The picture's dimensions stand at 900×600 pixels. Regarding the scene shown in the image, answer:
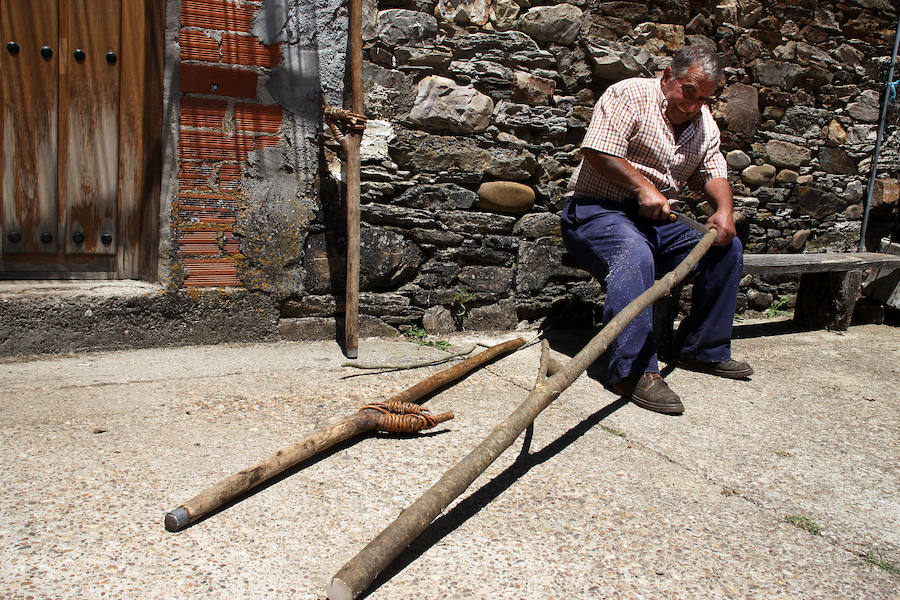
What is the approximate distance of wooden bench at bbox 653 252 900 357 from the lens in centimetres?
371

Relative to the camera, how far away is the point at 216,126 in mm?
2857

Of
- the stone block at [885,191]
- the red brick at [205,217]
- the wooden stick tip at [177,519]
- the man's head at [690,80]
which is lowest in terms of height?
the wooden stick tip at [177,519]

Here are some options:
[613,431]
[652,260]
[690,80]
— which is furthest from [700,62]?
[613,431]

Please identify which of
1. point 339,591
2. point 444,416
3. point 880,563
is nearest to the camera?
point 339,591

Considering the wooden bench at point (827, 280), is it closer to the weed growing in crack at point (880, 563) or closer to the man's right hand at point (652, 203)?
the man's right hand at point (652, 203)

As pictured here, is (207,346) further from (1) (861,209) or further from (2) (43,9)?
(1) (861,209)

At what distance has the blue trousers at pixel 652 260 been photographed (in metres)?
2.73

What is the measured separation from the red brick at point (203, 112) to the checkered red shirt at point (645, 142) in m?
1.65

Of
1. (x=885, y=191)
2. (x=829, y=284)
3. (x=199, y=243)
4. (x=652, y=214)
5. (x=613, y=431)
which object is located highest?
(x=885, y=191)

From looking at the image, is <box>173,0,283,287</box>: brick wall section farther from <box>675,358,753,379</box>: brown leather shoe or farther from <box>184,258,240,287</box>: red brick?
<box>675,358,753,379</box>: brown leather shoe

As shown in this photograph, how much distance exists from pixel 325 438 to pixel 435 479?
346mm

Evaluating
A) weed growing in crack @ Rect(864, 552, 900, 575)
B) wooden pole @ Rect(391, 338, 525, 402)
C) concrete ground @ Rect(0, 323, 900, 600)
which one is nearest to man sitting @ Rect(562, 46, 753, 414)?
concrete ground @ Rect(0, 323, 900, 600)

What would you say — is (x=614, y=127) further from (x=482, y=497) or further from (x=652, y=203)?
(x=482, y=497)

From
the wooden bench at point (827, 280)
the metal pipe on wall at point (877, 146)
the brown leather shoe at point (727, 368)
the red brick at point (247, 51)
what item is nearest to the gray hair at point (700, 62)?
the wooden bench at point (827, 280)
